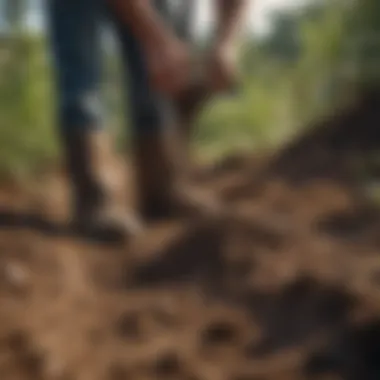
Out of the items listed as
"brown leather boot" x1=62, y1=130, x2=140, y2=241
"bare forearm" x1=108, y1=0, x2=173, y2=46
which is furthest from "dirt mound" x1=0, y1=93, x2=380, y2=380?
"bare forearm" x1=108, y1=0, x2=173, y2=46

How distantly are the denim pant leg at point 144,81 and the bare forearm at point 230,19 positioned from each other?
26 millimetres

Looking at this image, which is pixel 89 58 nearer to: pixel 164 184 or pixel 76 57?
pixel 76 57

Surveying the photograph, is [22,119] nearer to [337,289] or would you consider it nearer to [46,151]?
[46,151]

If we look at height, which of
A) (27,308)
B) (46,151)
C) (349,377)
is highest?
(46,151)

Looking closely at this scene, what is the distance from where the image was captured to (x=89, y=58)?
84cm

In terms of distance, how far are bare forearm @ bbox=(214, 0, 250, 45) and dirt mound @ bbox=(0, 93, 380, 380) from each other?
10 centimetres

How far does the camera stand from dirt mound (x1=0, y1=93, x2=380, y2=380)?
79 cm

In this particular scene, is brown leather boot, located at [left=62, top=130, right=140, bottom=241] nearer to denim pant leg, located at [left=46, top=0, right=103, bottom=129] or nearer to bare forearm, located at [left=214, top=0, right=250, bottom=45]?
denim pant leg, located at [left=46, top=0, right=103, bottom=129]

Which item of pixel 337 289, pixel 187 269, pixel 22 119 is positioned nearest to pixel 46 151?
pixel 22 119

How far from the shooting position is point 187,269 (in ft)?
2.76

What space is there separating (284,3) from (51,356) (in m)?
0.35

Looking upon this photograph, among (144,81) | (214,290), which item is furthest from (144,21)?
(214,290)

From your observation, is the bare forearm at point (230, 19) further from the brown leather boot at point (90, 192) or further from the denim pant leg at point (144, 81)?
the brown leather boot at point (90, 192)

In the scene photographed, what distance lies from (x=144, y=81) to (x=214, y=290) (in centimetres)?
19
